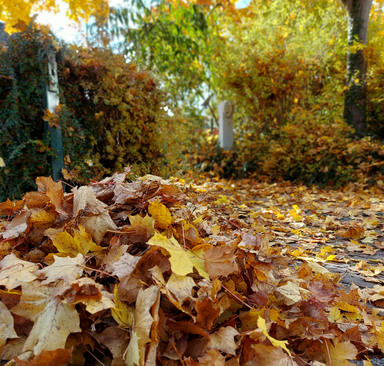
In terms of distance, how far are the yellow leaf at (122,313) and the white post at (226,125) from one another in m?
6.38

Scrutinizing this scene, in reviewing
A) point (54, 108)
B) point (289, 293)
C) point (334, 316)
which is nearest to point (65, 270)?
point (289, 293)

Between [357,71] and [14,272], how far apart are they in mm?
6481

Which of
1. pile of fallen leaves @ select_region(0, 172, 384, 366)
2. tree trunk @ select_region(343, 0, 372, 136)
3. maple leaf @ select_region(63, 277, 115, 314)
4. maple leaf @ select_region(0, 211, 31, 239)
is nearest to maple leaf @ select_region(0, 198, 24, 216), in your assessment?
pile of fallen leaves @ select_region(0, 172, 384, 366)

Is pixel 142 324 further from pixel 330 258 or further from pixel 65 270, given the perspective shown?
pixel 330 258

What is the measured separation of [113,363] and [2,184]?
2.83m

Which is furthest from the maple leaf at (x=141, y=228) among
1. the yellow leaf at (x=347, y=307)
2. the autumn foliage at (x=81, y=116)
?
the autumn foliage at (x=81, y=116)

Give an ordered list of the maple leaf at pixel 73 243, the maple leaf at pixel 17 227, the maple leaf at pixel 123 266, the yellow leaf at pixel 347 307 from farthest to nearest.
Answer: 1. the yellow leaf at pixel 347 307
2. the maple leaf at pixel 17 227
3. the maple leaf at pixel 73 243
4. the maple leaf at pixel 123 266

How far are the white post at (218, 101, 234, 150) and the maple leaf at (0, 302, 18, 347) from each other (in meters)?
6.47

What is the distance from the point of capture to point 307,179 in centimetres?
563

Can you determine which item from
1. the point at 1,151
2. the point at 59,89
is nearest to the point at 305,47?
the point at 59,89

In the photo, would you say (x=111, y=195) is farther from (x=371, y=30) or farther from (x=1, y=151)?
(x=371, y=30)

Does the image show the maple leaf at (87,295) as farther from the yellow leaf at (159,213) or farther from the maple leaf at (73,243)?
the yellow leaf at (159,213)

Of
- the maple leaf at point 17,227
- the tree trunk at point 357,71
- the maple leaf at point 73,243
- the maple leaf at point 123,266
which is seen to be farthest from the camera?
the tree trunk at point 357,71

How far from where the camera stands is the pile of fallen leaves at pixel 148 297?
76cm
